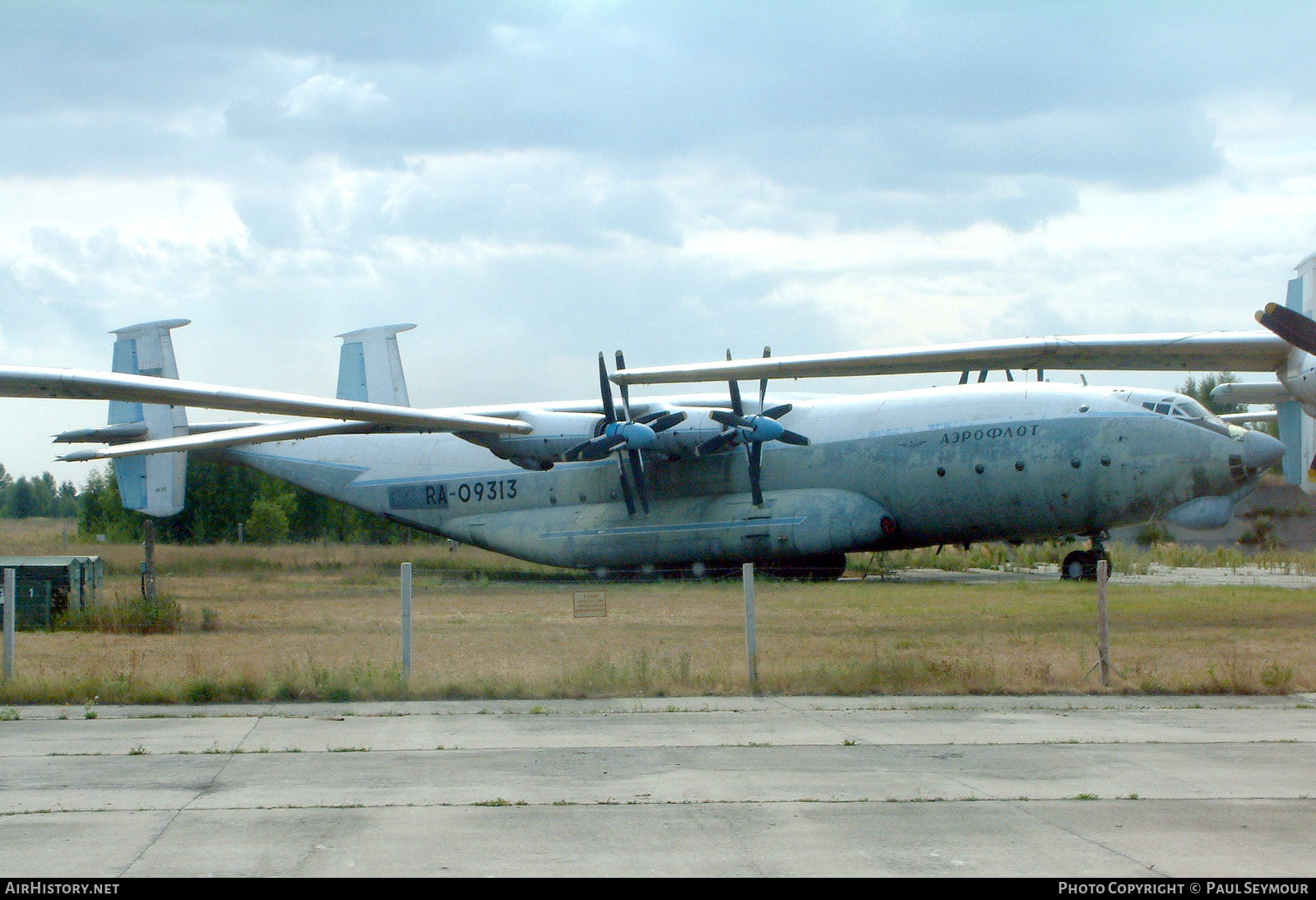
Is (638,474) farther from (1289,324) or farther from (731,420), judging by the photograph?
(1289,324)

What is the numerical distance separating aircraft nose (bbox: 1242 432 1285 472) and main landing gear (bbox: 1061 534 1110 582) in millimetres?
4002

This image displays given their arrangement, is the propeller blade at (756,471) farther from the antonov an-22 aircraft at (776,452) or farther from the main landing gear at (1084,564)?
the main landing gear at (1084,564)

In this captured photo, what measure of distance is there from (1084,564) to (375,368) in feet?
66.6

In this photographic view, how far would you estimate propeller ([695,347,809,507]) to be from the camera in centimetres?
2761

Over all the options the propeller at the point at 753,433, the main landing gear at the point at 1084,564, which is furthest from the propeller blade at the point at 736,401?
the main landing gear at the point at 1084,564

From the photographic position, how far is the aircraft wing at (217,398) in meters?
13.7

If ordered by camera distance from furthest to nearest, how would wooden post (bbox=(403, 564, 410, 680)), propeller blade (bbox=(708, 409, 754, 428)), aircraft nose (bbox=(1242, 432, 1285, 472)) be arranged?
propeller blade (bbox=(708, 409, 754, 428)) → aircraft nose (bbox=(1242, 432, 1285, 472)) → wooden post (bbox=(403, 564, 410, 680))

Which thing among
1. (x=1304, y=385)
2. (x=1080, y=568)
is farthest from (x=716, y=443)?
(x=1304, y=385)

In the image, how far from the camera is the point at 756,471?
28.6m

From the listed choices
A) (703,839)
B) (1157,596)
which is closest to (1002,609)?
(1157,596)

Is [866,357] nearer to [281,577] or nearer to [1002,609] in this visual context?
[1002,609]

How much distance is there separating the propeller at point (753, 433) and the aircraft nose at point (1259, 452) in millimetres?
9231

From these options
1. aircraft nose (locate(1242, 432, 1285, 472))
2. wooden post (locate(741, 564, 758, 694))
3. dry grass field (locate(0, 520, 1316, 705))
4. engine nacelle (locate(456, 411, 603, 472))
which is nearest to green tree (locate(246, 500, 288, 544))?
dry grass field (locate(0, 520, 1316, 705))

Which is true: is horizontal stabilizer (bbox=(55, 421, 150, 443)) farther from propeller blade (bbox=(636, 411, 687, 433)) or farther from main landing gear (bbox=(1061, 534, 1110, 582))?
main landing gear (bbox=(1061, 534, 1110, 582))
